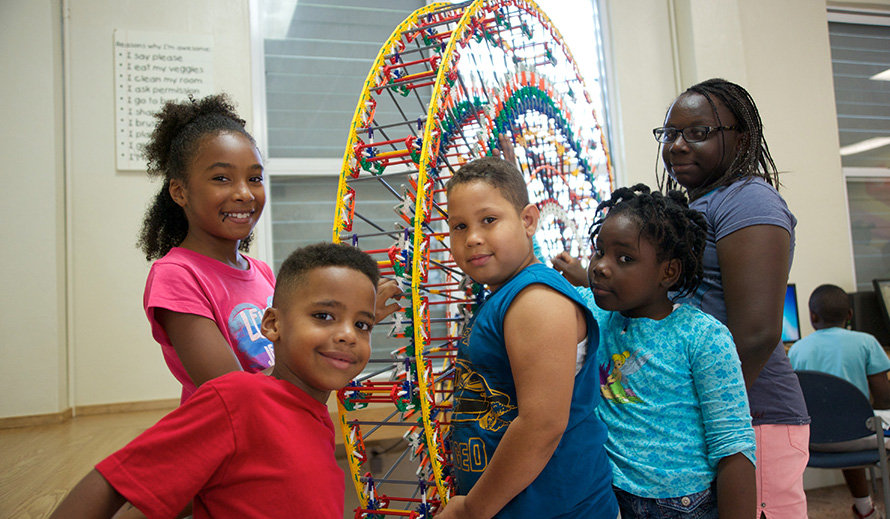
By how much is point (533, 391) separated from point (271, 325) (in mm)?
399

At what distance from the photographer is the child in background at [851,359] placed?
2.62 metres

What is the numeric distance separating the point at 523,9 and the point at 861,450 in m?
2.27

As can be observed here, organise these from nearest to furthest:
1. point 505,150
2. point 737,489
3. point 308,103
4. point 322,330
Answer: point 322,330 < point 737,489 < point 505,150 < point 308,103

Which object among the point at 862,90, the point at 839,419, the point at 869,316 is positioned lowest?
the point at 839,419

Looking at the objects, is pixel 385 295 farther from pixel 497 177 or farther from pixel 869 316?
pixel 869 316

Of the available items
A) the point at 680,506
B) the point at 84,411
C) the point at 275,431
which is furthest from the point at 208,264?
the point at 84,411

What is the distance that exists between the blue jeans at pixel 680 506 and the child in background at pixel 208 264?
1.82 feet

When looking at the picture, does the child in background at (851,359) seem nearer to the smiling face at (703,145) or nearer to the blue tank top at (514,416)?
the smiling face at (703,145)

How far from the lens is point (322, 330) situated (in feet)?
2.64

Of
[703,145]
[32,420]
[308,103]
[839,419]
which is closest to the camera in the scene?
[703,145]

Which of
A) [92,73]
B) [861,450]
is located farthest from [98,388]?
[861,450]

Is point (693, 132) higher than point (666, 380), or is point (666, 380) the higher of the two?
point (693, 132)

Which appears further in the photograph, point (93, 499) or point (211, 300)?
point (211, 300)

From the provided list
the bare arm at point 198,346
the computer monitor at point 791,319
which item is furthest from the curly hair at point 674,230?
the computer monitor at point 791,319
